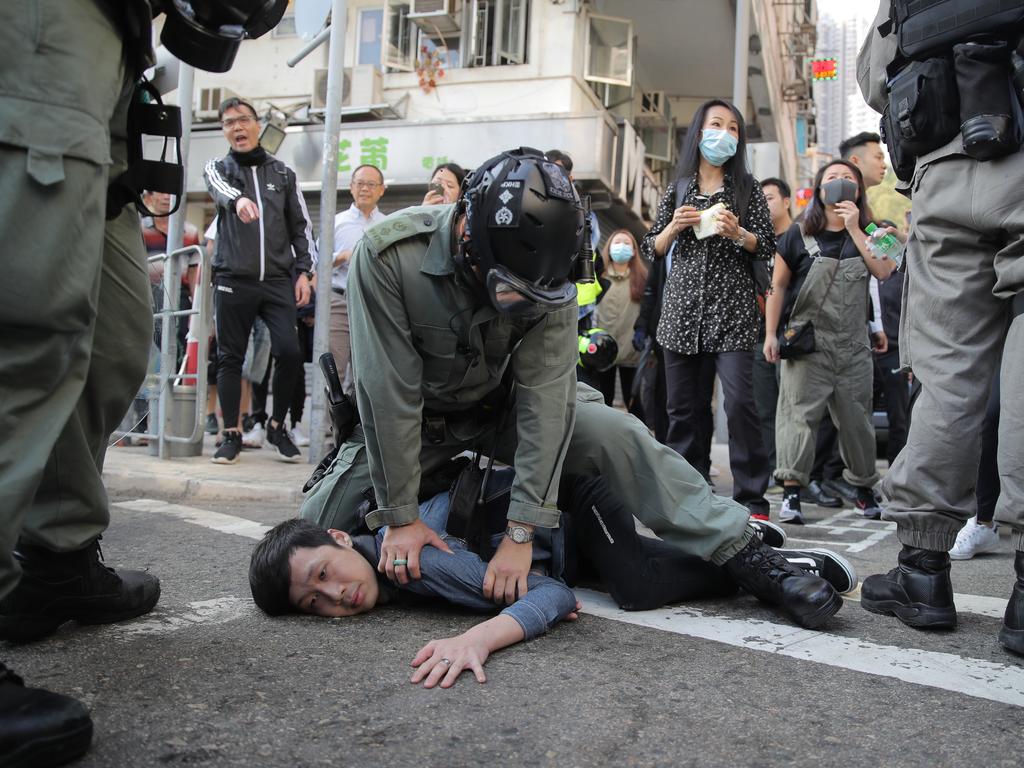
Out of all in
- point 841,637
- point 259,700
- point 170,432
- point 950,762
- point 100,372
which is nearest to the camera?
point 950,762

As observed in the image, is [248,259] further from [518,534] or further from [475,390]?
[518,534]

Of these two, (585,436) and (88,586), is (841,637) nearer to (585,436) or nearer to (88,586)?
(585,436)

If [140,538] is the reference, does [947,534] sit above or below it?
above

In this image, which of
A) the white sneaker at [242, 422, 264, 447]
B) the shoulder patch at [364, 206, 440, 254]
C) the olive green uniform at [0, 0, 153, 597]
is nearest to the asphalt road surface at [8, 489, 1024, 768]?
the olive green uniform at [0, 0, 153, 597]

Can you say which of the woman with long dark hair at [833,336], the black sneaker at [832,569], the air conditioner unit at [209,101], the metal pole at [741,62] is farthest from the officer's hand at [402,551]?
the air conditioner unit at [209,101]

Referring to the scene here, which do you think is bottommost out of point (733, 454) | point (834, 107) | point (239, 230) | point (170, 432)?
point (170, 432)

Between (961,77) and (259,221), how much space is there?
4.46 m

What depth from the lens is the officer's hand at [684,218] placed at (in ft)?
15.0

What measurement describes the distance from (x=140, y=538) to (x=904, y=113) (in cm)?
311

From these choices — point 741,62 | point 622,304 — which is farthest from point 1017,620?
point 741,62

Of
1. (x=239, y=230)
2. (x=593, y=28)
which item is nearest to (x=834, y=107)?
(x=593, y=28)

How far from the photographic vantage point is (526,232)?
87.4 inches

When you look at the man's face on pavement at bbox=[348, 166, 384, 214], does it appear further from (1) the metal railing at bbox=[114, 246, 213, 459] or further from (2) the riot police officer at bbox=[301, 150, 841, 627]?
(2) the riot police officer at bbox=[301, 150, 841, 627]

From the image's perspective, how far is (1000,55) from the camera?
2.46m
